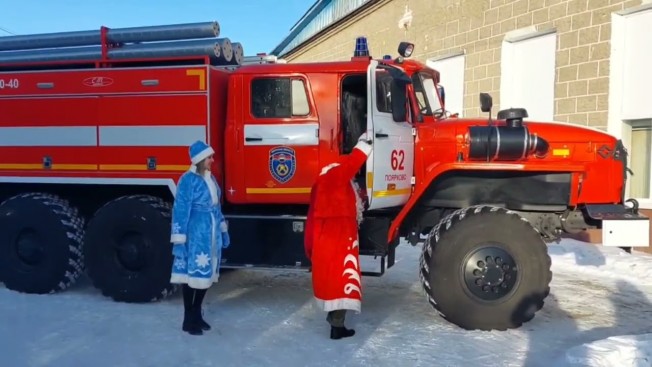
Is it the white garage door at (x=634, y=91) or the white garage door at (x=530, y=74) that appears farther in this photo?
the white garage door at (x=530, y=74)

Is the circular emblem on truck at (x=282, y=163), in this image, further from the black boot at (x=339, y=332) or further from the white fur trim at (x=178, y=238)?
the black boot at (x=339, y=332)

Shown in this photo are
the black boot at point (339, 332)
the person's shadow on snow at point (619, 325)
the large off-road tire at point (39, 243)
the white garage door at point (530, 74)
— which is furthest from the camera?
the white garage door at point (530, 74)

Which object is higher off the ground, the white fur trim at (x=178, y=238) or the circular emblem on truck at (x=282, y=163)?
the circular emblem on truck at (x=282, y=163)

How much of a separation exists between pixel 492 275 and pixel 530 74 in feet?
22.1

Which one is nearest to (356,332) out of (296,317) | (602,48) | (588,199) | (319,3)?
(296,317)

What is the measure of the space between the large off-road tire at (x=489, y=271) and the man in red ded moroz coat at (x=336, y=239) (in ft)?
2.95

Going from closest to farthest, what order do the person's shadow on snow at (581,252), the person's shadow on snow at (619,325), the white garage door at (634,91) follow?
the person's shadow on snow at (619,325), the person's shadow on snow at (581,252), the white garage door at (634,91)

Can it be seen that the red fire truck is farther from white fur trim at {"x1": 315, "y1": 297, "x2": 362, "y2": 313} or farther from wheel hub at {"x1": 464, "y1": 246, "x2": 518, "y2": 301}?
white fur trim at {"x1": 315, "y1": 297, "x2": 362, "y2": 313}

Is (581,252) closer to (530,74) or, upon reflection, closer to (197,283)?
(530,74)

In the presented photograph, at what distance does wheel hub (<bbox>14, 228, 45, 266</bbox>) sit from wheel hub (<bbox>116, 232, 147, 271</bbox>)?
1.03 m

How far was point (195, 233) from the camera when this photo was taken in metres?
5.28

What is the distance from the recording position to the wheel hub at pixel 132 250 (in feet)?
20.4

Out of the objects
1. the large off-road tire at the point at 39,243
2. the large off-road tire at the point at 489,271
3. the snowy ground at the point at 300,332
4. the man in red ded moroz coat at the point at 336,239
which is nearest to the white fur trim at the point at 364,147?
the man in red ded moroz coat at the point at 336,239

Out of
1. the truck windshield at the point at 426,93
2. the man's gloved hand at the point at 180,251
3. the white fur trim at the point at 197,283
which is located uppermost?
the truck windshield at the point at 426,93
